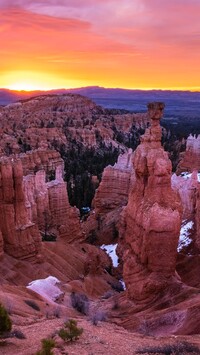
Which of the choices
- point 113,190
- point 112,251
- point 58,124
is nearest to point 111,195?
point 113,190

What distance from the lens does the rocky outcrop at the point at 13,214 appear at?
22.7 m

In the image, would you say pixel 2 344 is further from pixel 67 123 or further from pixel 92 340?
pixel 67 123

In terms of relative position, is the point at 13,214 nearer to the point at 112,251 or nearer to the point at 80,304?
the point at 80,304

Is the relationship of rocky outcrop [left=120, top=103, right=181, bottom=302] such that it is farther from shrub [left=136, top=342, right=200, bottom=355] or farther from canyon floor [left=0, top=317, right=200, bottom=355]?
shrub [left=136, top=342, right=200, bottom=355]

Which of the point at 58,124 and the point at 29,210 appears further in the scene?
the point at 58,124

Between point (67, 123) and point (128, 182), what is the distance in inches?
2690

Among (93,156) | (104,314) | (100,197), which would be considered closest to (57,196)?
(100,197)

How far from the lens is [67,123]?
104688mm

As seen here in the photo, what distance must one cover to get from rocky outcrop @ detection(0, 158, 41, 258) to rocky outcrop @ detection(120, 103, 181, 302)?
6.68 m

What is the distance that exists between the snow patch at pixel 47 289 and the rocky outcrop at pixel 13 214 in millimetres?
3638

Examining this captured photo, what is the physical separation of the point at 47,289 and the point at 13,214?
5351mm

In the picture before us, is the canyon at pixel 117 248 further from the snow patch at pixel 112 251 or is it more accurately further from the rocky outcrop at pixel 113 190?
the snow patch at pixel 112 251

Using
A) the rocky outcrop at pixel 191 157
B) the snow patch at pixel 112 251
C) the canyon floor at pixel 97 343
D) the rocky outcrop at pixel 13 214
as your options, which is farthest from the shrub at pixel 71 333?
the rocky outcrop at pixel 191 157

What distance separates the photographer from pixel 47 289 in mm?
18766
